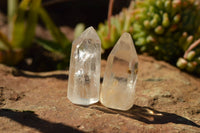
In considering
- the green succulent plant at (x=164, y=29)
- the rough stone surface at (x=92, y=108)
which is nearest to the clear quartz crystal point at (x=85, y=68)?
the rough stone surface at (x=92, y=108)

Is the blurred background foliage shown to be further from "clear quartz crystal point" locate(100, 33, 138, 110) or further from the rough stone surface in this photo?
"clear quartz crystal point" locate(100, 33, 138, 110)

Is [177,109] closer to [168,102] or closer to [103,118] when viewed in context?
[168,102]

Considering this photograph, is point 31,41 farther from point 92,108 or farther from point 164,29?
point 92,108

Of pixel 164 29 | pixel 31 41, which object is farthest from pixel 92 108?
pixel 31 41

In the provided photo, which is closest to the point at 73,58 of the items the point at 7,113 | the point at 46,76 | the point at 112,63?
the point at 112,63

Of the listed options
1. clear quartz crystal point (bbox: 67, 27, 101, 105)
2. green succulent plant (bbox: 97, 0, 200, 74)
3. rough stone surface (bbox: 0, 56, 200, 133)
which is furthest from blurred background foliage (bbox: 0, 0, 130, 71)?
clear quartz crystal point (bbox: 67, 27, 101, 105)

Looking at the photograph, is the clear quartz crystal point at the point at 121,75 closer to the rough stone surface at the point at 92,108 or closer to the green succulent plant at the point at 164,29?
the rough stone surface at the point at 92,108

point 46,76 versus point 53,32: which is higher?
point 53,32
